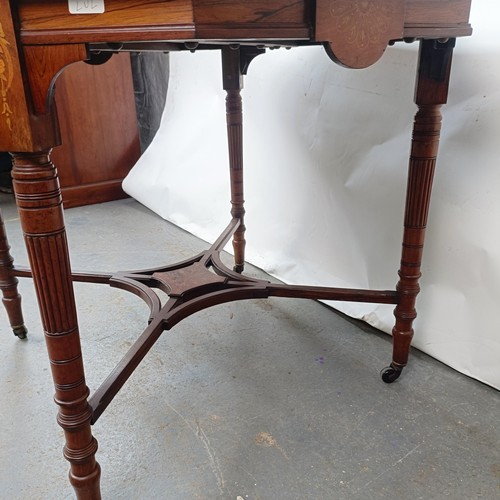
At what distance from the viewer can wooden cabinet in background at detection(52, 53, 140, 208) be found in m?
2.40

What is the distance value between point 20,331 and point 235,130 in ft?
2.67

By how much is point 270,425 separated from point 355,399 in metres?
0.20

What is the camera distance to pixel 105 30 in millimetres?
582

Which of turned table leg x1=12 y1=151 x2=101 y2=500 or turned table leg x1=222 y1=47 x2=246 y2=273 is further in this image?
turned table leg x1=222 y1=47 x2=246 y2=273

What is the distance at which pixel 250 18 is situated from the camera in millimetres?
593

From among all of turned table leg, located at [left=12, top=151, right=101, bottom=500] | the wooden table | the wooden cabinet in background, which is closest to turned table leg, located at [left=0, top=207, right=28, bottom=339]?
the wooden table

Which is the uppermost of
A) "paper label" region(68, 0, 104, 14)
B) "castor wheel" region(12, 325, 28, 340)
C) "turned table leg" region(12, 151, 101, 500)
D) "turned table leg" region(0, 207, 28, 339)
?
"paper label" region(68, 0, 104, 14)

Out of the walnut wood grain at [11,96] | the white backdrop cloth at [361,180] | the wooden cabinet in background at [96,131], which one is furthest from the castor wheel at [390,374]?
the wooden cabinet in background at [96,131]

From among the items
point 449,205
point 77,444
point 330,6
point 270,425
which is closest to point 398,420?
point 270,425

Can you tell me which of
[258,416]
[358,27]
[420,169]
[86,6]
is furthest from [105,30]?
[258,416]

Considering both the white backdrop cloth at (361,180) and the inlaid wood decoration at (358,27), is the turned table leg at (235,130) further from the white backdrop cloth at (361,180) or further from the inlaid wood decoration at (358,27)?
the inlaid wood decoration at (358,27)

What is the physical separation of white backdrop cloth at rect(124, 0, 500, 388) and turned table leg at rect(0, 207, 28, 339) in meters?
0.79

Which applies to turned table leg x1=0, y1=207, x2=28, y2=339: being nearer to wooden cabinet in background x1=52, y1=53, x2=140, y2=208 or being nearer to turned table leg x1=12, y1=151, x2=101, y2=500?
turned table leg x1=12, y1=151, x2=101, y2=500

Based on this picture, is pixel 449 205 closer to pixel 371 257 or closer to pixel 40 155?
pixel 371 257
